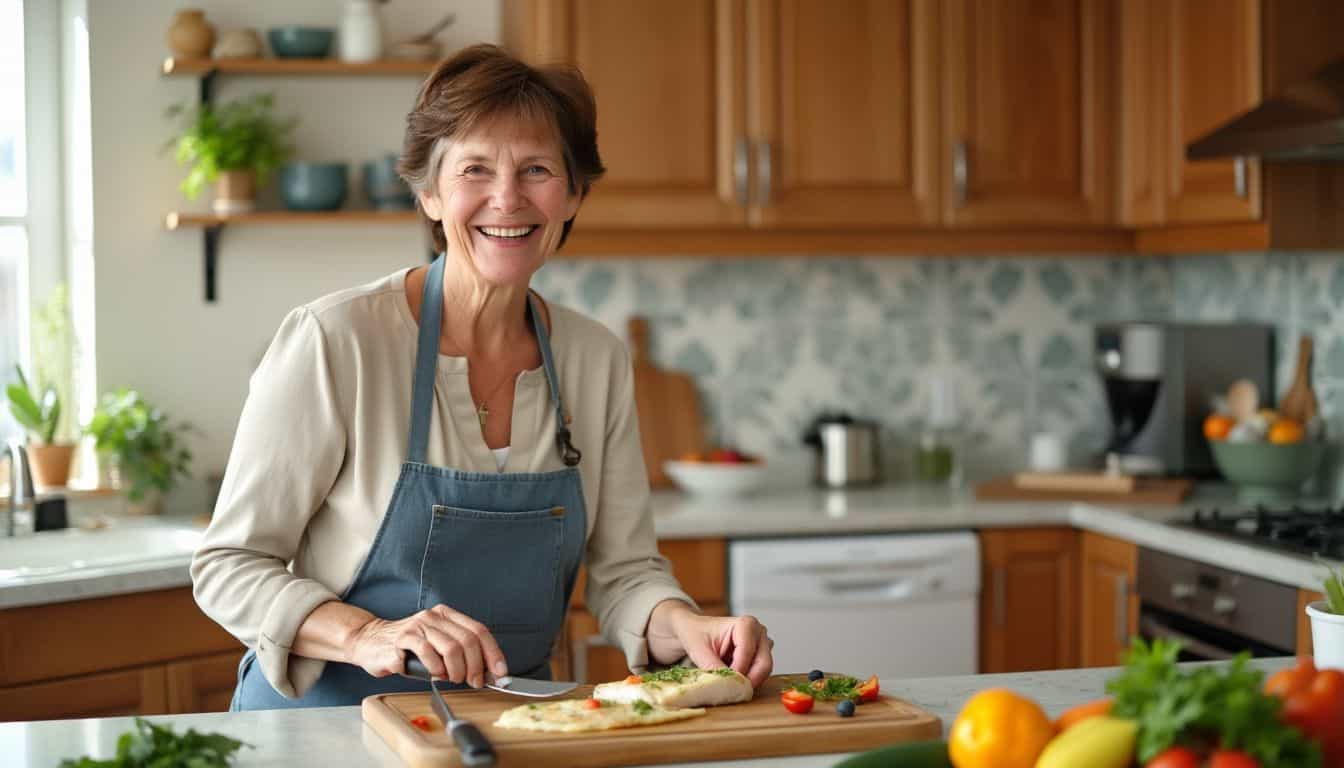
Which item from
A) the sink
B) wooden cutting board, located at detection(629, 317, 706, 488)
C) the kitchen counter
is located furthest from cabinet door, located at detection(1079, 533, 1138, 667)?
the sink

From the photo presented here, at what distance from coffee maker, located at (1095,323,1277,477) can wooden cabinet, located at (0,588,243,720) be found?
2154mm

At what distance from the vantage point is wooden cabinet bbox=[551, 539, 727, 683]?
327 cm

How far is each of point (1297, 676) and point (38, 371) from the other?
293 centimetres

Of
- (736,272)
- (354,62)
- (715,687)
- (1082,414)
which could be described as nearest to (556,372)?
(715,687)

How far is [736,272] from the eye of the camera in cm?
397

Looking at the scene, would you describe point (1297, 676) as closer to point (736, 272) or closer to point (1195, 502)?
point (1195, 502)

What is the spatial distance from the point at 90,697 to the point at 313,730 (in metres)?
1.31

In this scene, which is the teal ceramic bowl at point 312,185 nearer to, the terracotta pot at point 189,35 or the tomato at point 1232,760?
the terracotta pot at point 189,35

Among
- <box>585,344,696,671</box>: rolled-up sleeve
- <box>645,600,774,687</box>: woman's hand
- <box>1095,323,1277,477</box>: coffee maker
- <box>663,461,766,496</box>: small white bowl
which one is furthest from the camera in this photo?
<box>1095,323,1277,477</box>: coffee maker

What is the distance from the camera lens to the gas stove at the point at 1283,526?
9.25 ft

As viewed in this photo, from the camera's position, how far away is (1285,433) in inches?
135

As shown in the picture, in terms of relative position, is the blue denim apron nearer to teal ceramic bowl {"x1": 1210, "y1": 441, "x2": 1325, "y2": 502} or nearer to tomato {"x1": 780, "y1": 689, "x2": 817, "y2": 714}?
tomato {"x1": 780, "y1": 689, "x2": 817, "y2": 714}

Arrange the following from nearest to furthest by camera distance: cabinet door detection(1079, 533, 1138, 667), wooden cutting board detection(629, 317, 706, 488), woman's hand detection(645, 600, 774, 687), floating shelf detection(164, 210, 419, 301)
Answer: woman's hand detection(645, 600, 774, 687), cabinet door detection(1079, 533, 1138, 667), floating shelf detection(164, 210, 419, 301), wooden cutting board detection(629, 317, 706, 488)

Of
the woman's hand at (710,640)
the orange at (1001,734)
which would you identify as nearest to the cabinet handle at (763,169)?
the woman's hand at (710,640)
